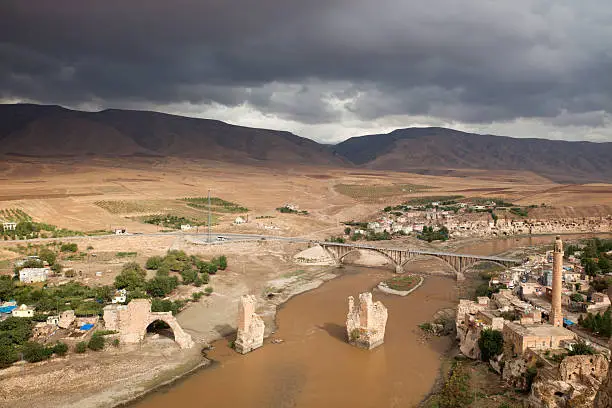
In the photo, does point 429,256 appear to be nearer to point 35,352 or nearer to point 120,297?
point 120,297

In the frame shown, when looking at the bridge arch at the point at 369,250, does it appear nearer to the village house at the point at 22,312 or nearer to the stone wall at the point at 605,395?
the village house at the point at 22,312

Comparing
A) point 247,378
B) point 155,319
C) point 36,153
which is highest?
point 36,153

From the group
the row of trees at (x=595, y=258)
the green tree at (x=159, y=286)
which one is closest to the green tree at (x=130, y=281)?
the green tree at (x=159, y=286)

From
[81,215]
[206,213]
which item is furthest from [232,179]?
→ [81,215]

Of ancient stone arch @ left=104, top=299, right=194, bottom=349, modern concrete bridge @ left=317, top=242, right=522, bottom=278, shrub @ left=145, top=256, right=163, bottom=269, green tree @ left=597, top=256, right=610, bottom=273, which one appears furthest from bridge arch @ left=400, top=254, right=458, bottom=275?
ancient stone arch @ left=104, top=299, right=194, bottom=349

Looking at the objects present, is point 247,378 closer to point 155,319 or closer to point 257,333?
point 257,333

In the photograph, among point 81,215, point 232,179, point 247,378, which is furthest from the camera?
point 232,179

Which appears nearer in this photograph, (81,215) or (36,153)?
(81,215)
